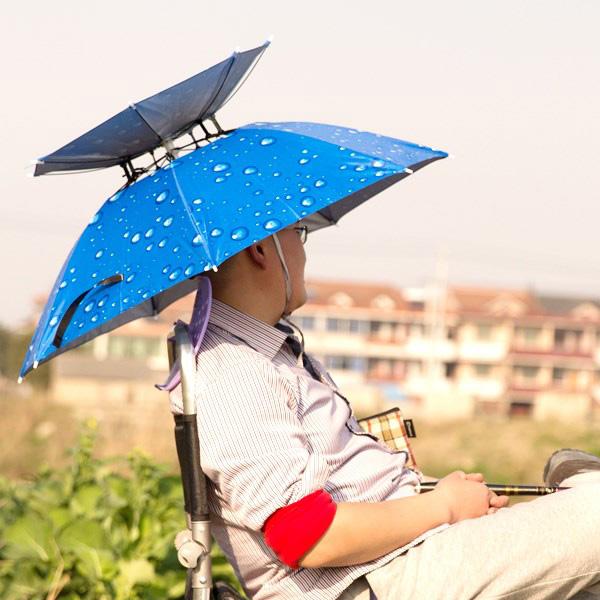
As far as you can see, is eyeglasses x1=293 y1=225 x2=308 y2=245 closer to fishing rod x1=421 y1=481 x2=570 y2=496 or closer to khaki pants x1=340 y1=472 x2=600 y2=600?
fishing rod x1=421 y1=481 x2=570 y2=496

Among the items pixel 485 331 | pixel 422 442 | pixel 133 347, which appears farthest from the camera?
pixel 133 347

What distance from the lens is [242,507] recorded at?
83.2 inches

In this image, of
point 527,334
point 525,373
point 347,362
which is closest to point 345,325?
point 347,362

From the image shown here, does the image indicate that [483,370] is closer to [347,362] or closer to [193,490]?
[347,362]

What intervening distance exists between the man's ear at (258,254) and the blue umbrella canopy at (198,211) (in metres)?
0.13

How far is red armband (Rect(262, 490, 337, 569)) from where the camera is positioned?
6.82 feet

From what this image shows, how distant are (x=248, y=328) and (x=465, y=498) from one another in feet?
1.85

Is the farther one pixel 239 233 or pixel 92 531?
pixel 92 531

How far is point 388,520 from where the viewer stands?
2.18 m

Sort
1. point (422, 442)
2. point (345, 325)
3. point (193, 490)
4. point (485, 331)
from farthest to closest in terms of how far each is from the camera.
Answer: point (345, 325), point (485, 331), point (422, 442), point (193, 490)

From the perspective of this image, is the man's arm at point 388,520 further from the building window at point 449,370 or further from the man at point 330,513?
the building window at point 449,370

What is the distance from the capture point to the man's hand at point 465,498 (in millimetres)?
2283

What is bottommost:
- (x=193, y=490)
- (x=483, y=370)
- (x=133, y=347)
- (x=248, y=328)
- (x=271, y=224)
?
(x=483, y=370)

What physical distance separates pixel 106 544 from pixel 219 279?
5.48 ft
